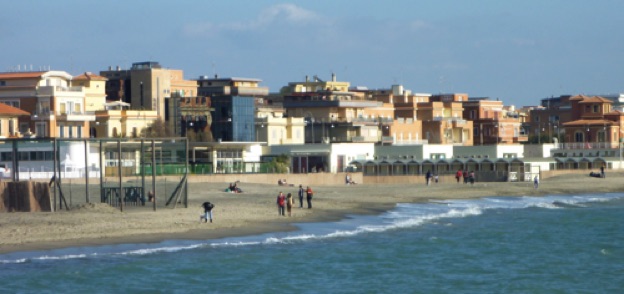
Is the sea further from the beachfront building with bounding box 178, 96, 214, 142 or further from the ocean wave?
the beachfront building with bounding box 178, 96, 214, 142

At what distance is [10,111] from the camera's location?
8331 centimetres

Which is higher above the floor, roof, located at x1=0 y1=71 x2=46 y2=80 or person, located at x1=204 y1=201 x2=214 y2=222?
roof, located at x1=0 y1=71 x2=46 y2=80

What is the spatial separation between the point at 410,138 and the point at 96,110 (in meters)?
38.3

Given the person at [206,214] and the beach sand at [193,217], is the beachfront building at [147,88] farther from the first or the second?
the person at [206,214]

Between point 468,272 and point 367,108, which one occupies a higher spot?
point 367,108

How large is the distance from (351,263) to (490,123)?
304 ft

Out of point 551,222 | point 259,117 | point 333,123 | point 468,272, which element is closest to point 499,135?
point 333,123

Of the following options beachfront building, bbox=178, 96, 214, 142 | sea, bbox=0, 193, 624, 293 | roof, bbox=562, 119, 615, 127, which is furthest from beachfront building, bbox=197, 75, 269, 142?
sea, bbox=0, 193, 624, 293

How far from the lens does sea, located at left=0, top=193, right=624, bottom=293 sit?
37219 mm

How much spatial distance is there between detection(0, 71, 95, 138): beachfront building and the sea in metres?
35.9

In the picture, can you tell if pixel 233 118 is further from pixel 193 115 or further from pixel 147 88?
pixel 147 88

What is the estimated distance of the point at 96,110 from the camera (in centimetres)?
9512

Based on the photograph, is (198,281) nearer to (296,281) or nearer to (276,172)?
(296,281)

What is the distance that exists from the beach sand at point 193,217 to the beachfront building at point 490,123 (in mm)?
51390
